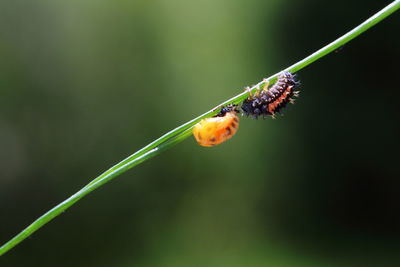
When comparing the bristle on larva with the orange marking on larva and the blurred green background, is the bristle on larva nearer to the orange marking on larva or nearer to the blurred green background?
the orange marking on larva

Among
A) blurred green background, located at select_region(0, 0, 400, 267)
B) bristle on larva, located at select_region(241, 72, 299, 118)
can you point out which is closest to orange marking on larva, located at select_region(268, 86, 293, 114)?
bristle on larva, located at select_region(241, 72, 299, 118)

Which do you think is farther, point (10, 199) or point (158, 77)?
point (158, 77)

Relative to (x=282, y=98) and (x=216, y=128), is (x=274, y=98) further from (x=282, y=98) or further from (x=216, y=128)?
(x=216, y=128)

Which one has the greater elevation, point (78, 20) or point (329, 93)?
point (78, 20)

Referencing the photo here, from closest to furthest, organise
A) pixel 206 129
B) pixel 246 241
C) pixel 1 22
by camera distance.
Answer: pixel 206 129
pixel 1 22
pixel 246 241

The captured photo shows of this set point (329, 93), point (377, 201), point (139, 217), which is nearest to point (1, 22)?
point (139, 217)

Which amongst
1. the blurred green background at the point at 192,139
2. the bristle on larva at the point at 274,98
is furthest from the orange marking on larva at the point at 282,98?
the blurred green background at the point at 192,139

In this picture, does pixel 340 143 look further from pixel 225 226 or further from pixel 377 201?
pixel 225 226

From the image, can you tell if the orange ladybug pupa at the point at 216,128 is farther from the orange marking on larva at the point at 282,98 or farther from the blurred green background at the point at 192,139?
the blurred green background at the point at 192,139
